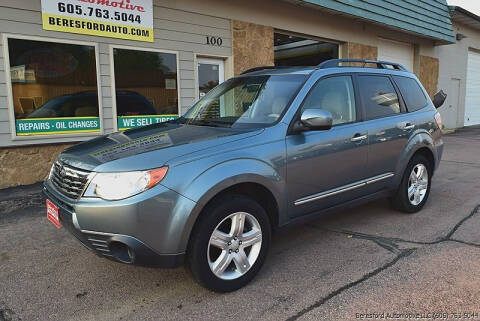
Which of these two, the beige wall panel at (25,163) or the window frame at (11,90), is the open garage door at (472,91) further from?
the beige wall panel at (25,163)

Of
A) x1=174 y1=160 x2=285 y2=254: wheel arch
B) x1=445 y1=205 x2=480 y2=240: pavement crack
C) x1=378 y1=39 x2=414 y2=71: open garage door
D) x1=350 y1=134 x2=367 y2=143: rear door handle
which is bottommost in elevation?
x1=445 y1=205 x2=480 y2=240: pavement crack

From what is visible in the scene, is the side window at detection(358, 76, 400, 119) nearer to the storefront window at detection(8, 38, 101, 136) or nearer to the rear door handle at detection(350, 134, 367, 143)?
the rear door handle at detection(350, 134, 367, 143)

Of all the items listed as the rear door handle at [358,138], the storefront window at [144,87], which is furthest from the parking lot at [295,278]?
the storefront window at [144,87]

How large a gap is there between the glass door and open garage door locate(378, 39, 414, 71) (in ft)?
22.1

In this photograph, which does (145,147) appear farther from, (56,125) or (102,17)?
(102,17)

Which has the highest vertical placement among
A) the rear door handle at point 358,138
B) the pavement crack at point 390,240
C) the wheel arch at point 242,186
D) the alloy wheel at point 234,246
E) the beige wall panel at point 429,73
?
the beige wall panel at point 429,73

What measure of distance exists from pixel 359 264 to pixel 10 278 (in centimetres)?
309

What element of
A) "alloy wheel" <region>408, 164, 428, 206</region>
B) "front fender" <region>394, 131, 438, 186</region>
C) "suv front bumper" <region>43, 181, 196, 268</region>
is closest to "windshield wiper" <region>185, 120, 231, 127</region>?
"suv front bumper" <region>43, 181, 196, 268</region>

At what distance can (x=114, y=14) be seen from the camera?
684 centimetres

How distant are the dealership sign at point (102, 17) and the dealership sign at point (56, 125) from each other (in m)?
1.42

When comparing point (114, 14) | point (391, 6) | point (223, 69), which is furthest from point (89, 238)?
point (391, 6)

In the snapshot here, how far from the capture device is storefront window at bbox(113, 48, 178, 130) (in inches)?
282

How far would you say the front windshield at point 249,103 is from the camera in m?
3.62

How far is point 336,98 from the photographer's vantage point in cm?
407
